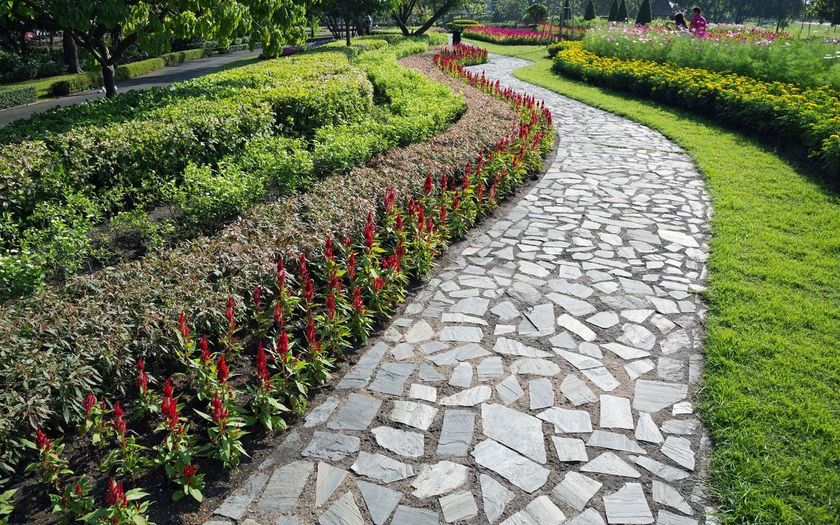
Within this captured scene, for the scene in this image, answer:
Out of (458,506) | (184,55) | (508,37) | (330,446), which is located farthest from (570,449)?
(508,37)

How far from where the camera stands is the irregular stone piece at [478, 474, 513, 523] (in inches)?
114

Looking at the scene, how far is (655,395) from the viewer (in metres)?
3.78

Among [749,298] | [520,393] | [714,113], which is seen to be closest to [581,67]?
[714,113]

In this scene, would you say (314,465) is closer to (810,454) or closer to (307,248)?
(307,248)

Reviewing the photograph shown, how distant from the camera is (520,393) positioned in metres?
3.80

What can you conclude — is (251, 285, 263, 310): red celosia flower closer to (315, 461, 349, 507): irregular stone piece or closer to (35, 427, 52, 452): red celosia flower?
(315, 461, 349, 507): irregular stone piece

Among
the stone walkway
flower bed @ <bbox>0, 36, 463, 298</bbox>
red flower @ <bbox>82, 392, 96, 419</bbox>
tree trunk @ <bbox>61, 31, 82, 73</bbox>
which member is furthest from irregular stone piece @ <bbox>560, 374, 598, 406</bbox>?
tree trunk @ <bbox>61, 31, 82, 73</bbox>

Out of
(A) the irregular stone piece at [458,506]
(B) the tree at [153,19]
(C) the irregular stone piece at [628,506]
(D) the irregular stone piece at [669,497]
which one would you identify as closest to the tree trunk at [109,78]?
(B) the tree at [153,19]

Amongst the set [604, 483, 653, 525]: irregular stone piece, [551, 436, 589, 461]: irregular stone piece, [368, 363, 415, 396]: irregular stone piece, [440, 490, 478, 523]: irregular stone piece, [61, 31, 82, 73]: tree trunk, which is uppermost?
[61, 31, 82, 73]: tree trunk

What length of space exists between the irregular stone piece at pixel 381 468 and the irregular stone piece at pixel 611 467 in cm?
101

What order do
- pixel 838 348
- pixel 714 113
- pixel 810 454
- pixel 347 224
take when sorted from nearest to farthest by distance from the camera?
pixel 810 454 → pixel 838 348 → pixel 347 224 → pixel 714 113

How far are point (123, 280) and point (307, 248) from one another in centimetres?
136

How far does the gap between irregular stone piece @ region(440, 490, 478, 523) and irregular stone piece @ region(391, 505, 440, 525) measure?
60 millimetres

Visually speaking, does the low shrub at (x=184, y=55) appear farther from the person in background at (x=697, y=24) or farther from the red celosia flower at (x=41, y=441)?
the red celosia flower at (x=41, y=441)
